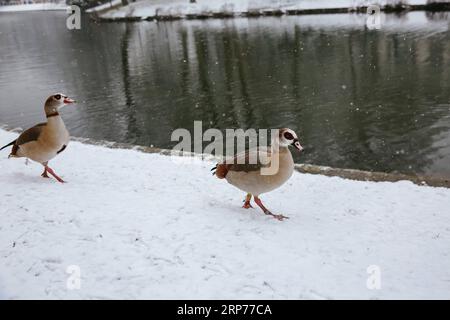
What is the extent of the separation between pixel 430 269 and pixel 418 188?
10.9ft

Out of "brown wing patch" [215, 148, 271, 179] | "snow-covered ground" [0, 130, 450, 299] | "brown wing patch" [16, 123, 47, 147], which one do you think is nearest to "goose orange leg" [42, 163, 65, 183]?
"snow-covered ground" [0, 130, 450, 299]

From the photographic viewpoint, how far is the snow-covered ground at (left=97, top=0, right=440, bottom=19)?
Answer: 42.5 meters

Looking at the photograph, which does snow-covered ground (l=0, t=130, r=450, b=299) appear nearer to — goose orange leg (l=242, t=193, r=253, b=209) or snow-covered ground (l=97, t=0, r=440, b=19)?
goose orange leg (l=242, t=193, r=253, b=209)

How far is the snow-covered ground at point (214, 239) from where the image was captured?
16.6ft

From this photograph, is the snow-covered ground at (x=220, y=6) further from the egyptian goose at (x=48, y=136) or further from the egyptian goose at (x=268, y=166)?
the egyptian goose at (x=48, y=136)

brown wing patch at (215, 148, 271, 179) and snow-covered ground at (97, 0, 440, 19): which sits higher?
snow-covered ground at (97, 0, 440, 19)

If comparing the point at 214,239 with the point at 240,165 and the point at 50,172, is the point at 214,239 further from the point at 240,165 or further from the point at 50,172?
the point at 50,172

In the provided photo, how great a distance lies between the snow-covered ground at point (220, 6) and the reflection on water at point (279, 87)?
6.39 meters

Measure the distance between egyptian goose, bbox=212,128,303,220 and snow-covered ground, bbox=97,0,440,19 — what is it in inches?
1551

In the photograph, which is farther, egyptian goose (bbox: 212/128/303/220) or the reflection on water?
the reflection on water

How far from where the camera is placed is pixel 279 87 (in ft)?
63.2

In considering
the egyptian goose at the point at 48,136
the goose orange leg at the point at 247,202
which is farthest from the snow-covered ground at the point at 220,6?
the egyptian goose at the point at 48,136

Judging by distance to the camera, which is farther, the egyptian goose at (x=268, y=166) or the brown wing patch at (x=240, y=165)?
the brown wing patch at (x=240, y=165)

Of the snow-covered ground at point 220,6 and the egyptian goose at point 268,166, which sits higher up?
the snow-covered ground at point 220,6
